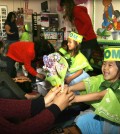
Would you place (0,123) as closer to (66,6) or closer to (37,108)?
(37,108)

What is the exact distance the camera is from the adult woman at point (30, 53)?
296cm

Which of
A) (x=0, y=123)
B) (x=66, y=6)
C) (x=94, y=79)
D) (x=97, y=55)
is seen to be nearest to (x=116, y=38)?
(x=97, y=55)

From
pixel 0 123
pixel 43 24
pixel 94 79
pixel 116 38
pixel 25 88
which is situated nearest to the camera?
pixel 0 123

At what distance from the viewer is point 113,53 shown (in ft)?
6.57

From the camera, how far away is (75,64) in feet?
9.99

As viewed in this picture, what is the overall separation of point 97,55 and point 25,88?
1.93 metres

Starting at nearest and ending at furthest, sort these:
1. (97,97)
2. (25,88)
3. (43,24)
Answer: (97,97) → (25,88) → (43,24)

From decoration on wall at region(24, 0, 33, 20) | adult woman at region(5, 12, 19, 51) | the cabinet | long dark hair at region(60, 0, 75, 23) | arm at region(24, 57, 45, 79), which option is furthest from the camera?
decoration on wall at region(24, 0, 33, 20)

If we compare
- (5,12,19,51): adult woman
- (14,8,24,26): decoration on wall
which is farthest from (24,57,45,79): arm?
(14,8,24,26): decoration on wall

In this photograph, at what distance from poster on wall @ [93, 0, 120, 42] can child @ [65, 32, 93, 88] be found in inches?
55.5

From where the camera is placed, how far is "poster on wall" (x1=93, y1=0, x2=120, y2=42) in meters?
4.35

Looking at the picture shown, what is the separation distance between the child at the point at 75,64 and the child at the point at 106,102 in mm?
816

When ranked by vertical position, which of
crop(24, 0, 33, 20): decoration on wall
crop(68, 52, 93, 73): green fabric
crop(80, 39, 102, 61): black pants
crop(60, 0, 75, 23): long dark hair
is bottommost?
crop(68, 52, 93, 73): green fabric

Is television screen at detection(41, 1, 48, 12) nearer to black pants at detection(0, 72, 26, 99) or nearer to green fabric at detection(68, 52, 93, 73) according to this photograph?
green fabric at detection(68, 52, 93, 73)
